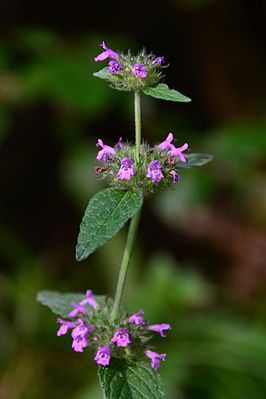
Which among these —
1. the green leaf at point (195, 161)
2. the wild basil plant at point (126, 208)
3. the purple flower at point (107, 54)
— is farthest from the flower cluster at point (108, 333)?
the purple flower at point (107, 54)

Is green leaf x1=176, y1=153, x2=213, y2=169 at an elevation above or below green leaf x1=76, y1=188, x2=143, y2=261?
above

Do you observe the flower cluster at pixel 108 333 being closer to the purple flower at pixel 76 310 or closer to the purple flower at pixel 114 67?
the purple flower at pixel 76 310

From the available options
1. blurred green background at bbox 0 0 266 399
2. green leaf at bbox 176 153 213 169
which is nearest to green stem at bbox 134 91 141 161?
green leaf at bbox 176 153 213 169

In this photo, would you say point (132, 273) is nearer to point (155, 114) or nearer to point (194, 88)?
point (155, 114)

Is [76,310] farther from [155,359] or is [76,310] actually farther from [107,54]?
[107,54]

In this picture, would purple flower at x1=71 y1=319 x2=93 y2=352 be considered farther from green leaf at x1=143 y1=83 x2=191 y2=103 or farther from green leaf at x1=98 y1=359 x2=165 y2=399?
green leaf at x1=143 y1=83 x2=191 y2=103

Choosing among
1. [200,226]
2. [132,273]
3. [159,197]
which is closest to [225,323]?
[132,273]

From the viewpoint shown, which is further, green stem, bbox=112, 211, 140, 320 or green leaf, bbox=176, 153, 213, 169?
green leaf, bbox=176, 153, 213, 169
